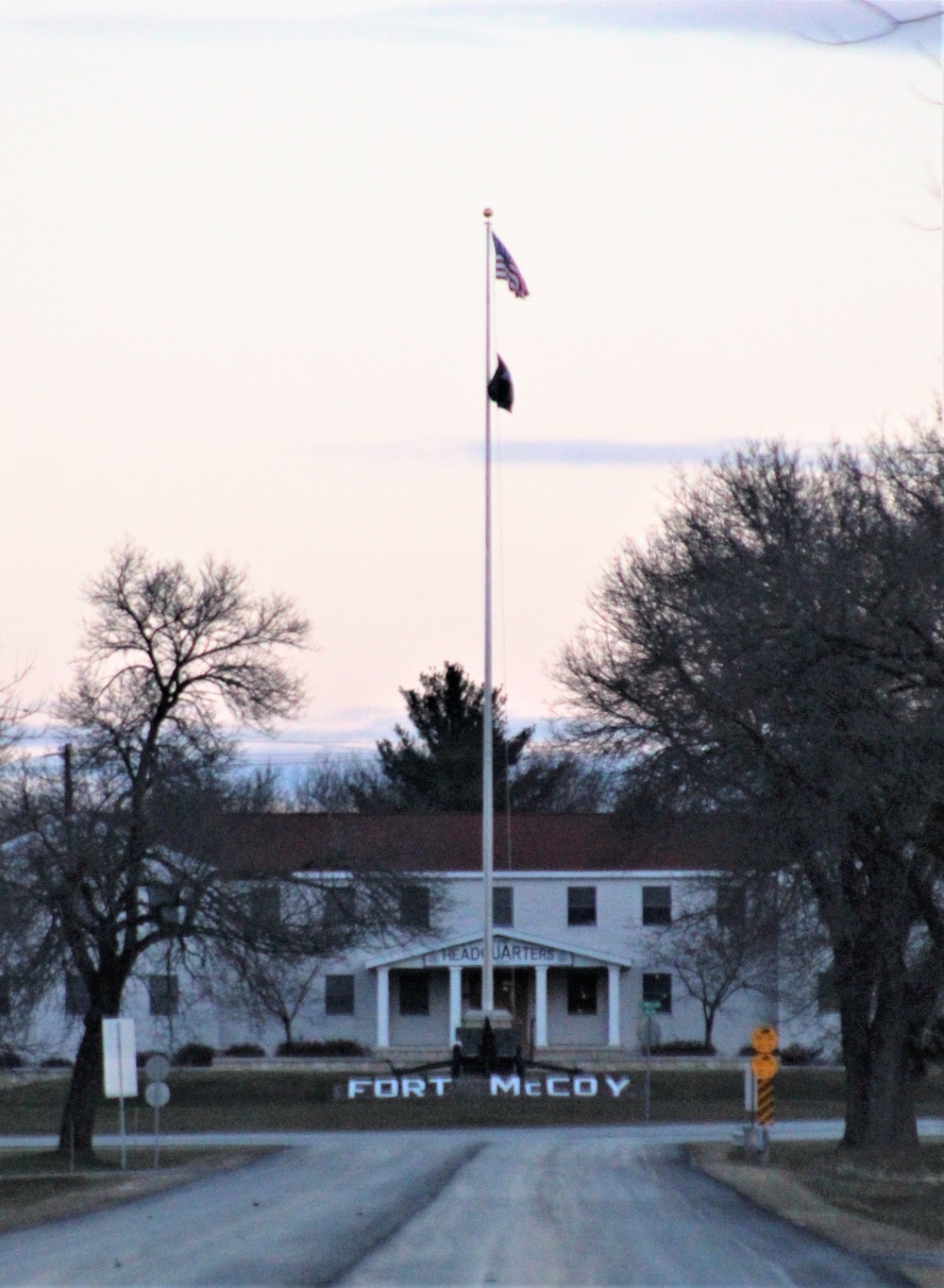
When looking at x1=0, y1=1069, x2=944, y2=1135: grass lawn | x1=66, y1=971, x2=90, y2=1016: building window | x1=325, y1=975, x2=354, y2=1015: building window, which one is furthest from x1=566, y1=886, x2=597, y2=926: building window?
x1=66, y1=971, x2=90, y2=1016: building window

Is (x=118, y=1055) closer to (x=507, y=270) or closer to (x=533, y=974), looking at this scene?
(x=507, y=270)

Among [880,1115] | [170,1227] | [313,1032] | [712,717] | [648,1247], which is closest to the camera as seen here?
[648,1247]

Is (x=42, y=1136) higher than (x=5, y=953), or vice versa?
(x=5, y=953)

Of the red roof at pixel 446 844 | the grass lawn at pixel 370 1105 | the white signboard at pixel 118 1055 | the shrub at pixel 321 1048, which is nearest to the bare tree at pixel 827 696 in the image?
the red roof at pixel 446 844

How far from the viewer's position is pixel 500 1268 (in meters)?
14.9

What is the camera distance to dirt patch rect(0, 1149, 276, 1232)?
22234mm

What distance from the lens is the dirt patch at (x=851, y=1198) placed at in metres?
16.3

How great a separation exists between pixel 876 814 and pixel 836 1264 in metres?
9.13

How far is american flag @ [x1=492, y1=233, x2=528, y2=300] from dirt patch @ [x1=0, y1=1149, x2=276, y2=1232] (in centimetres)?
1974

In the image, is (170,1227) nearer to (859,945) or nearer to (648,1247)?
(648,1247)

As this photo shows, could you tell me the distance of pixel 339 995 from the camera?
64.4 metres

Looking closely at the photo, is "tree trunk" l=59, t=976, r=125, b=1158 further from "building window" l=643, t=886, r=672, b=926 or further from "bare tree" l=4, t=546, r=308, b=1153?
"building window" l=643, t=886, r=672, b=926

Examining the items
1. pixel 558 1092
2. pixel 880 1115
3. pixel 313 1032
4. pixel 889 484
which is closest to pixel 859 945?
pixel 880 1115

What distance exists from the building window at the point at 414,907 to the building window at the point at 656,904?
30.6 m
